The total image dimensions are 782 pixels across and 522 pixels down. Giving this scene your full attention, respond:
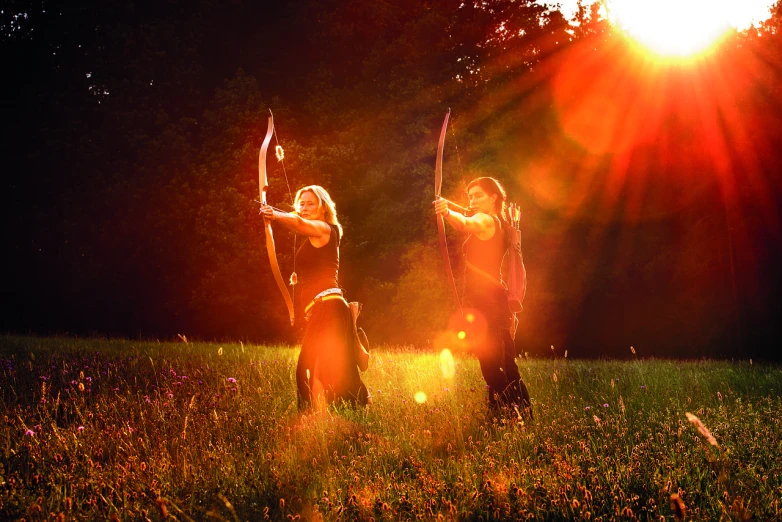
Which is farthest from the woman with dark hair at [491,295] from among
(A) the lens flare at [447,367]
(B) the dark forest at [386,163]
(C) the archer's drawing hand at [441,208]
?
(B) the dark forest at [386,163]

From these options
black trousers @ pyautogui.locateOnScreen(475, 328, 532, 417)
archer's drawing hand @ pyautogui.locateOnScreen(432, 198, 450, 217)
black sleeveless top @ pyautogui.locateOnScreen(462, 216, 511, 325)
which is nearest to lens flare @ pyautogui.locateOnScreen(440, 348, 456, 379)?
black trousers @ pyautogui.locateOnScreen(475, 328, 532, 417)

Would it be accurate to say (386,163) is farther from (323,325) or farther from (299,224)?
(299,224)

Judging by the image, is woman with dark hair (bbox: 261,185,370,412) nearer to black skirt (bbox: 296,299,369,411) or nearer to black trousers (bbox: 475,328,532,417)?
black skirt (bbox: 296,299,369,411)

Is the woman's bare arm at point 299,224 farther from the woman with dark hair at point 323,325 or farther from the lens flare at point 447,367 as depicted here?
the lens flare at point 447,367

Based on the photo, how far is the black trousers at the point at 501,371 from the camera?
217 inches

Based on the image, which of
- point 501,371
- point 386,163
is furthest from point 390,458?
point 386,163

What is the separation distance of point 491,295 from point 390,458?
176 cm

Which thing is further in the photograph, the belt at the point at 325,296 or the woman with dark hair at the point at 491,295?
the belt at the point at 325,296

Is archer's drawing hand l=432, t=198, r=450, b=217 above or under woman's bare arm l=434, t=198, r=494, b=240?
above

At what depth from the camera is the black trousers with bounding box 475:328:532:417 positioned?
18.1 feet

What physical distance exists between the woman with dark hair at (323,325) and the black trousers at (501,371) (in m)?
1.34

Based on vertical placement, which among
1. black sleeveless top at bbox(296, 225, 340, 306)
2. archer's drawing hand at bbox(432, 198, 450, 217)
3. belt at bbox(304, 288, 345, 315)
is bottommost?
belt at bbox(304, 288, 345, 315)

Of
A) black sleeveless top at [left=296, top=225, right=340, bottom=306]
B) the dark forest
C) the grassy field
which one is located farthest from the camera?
the dark forest

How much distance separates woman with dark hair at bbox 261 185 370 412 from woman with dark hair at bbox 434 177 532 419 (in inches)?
50.1
